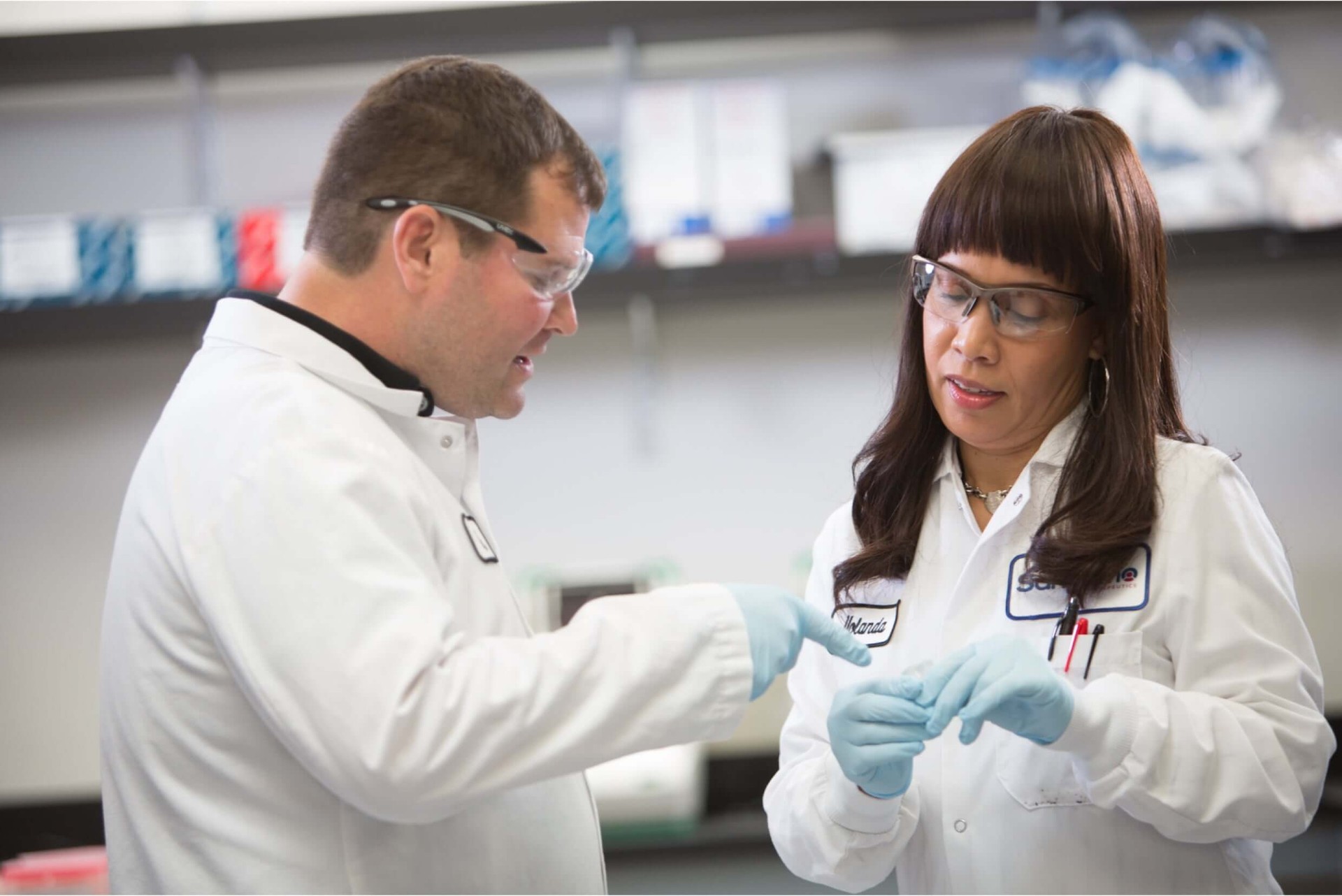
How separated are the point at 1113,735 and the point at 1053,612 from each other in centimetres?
18

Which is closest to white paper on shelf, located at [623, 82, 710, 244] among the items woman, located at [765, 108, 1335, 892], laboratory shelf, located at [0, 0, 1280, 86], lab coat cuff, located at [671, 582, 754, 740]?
laboratory shelf, located at [0, 0, 1280, 86]

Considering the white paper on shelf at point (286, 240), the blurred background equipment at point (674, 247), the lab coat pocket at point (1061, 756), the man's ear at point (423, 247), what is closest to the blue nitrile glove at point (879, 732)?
the lab coat pocket at point (1061, 756)

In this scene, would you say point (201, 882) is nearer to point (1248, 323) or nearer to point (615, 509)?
point (615, 509)

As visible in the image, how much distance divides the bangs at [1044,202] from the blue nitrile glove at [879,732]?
49 cm

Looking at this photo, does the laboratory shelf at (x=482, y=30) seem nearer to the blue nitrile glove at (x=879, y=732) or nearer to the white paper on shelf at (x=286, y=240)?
the white paper on shelf at (x=286, y=240)

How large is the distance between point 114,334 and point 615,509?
125cm

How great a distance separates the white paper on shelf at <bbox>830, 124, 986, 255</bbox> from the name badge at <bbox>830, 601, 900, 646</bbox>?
1375 mm

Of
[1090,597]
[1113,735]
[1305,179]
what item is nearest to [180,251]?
[1090,597]

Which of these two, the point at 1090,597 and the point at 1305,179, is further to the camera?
the point at 1305,179

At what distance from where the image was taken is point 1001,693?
1116 mm

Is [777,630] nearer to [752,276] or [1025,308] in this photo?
[1025,308]

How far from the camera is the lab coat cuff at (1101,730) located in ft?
3.74

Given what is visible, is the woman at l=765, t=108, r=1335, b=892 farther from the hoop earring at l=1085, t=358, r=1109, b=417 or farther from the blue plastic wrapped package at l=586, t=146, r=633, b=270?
the blue plastic wrapped package at l=586, t=146, r=633, b=270

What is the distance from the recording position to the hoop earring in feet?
4.48
